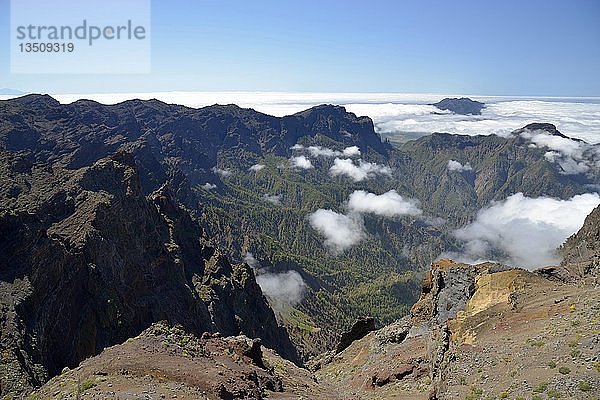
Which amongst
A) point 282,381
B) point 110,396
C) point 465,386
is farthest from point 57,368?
point 465,386

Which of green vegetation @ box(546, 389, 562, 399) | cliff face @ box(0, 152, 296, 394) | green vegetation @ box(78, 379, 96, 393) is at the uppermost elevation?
green vegetation @ box(546, 389, 562, 399)

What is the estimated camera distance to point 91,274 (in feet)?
253

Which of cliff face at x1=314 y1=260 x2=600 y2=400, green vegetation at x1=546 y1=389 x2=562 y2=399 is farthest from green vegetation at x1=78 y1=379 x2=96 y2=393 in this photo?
green vegetation at x1=546 y1=389 x2=562 y2=399

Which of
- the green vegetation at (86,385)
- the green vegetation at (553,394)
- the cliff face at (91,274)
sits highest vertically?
the green vegetation at (553,394)

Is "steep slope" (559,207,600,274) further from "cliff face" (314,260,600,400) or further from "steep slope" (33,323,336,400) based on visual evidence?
"steep slope" (33,323,336,400)

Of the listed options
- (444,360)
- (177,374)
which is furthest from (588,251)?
(177,374)

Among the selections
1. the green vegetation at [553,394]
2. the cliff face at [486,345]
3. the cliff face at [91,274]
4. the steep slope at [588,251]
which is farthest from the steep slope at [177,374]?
the steep slope at [588,251]

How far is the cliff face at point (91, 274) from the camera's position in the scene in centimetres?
5883

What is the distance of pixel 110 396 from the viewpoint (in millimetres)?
26922

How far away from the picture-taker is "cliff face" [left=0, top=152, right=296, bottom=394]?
2316 inches

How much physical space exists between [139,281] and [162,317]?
963 centimetres

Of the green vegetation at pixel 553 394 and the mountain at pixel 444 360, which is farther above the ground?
the green vegetation at pixel 553 394

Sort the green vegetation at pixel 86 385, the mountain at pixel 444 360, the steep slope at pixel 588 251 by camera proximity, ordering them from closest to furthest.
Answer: the green vegetation at pixel 86 385, the mountain at pixel 444 360, the steep slope at pixel 588 251

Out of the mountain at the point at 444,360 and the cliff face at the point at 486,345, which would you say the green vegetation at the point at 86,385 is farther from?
the cliff face at the point at 486,345
